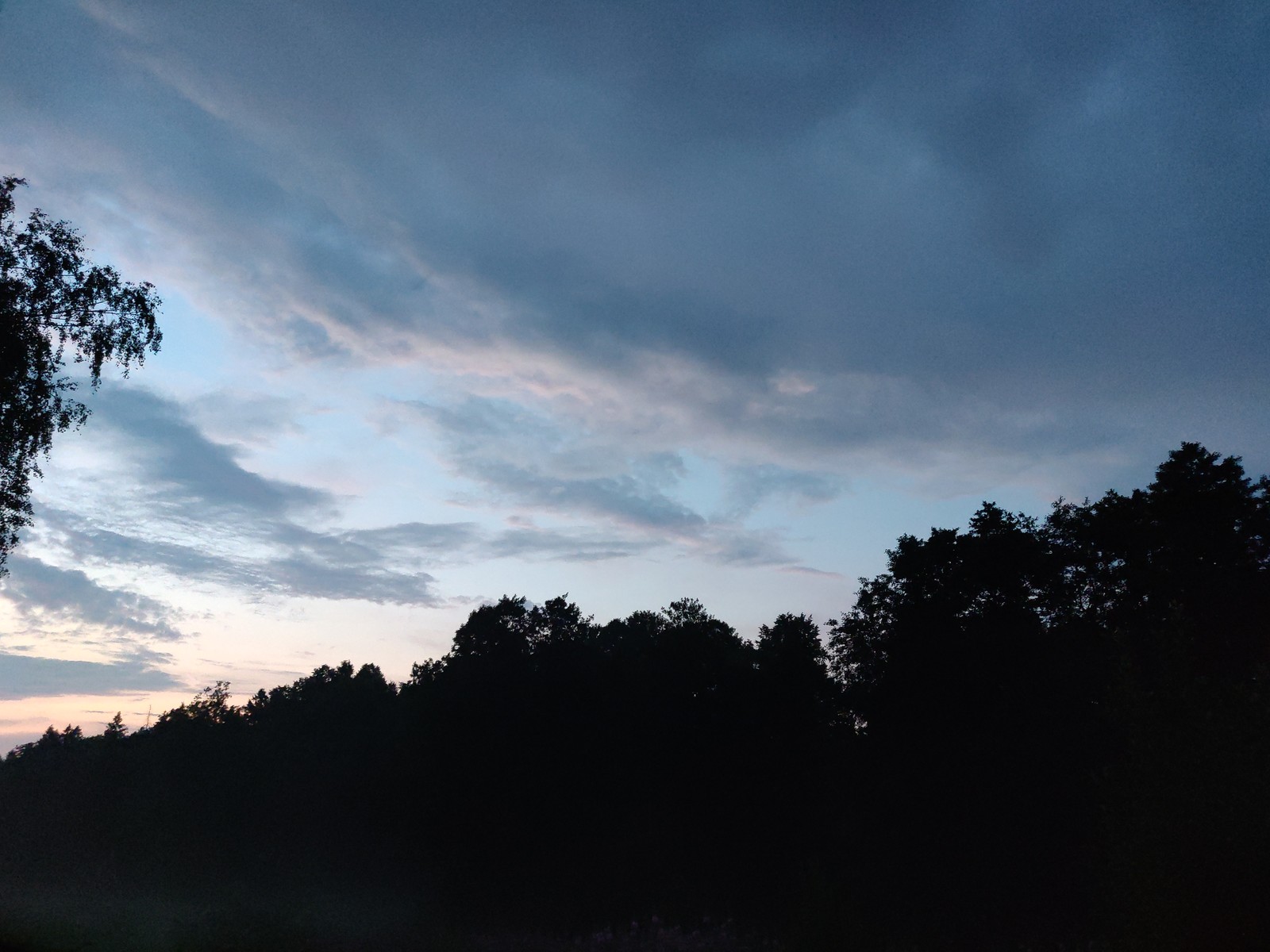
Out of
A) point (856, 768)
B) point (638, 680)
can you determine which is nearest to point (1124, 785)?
point (856, 768)

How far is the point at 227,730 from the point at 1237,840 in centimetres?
6546

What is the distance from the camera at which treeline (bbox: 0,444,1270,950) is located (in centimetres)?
3638

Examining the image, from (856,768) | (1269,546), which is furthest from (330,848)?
(1269,546)

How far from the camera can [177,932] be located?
1008 inches

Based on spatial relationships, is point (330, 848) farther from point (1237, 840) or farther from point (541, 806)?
point (1237, 840)

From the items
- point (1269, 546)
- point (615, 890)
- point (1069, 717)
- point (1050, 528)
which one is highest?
point (1050, 528)

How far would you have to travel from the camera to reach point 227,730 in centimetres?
6259

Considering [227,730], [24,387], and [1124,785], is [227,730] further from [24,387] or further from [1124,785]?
[1124,785]

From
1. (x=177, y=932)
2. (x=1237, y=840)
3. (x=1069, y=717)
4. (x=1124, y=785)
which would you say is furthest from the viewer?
(x=1069, y=717)

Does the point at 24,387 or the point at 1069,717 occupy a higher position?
the point at 24,387

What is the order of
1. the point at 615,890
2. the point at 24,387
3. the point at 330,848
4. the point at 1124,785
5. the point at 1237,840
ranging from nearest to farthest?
the point at 1237,840
the point at 1124,785
the point at 24,387
the point at 615,890
the point at 330,848

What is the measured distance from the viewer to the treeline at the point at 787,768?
3638 centimetres

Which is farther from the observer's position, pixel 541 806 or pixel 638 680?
pixel 638 680

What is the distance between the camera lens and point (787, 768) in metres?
42.4
